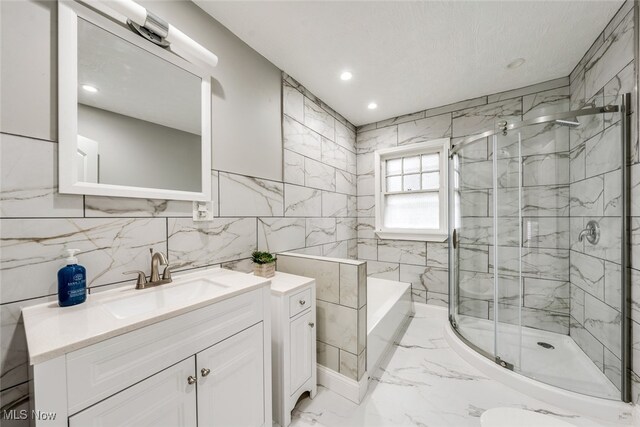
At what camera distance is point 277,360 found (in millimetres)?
1372

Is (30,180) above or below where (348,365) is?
above

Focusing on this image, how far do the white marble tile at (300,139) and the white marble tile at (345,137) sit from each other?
0.49 m

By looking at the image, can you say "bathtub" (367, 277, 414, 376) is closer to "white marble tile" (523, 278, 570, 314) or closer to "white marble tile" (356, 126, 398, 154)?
"white marble tile" (523, 278, 570, 314)

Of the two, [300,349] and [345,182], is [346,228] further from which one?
[300,349]

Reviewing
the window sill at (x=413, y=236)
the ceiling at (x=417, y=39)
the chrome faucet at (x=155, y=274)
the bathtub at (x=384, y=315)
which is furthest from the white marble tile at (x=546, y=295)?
the chrome faucet at (x=155, y=274)

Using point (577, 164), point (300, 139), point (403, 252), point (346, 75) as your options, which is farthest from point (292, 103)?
point (577, 164)

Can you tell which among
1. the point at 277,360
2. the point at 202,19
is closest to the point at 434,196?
the point at 277,360

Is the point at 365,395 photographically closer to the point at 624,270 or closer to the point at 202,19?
the point at 624,270

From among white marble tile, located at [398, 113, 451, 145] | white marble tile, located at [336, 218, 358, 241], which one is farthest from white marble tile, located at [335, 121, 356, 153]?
white marble tile, located at [336, 218, 358, 241]

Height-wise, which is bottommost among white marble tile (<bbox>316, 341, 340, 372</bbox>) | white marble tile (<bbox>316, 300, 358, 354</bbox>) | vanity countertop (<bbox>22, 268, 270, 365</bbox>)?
white marble tile (<bbox>316, 341, 340, 372</bbox>)

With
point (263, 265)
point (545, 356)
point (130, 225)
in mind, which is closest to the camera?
point (130, 225)

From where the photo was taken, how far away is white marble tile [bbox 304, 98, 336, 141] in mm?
2410

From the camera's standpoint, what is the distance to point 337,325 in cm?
162

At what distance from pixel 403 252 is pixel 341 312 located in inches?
66.8
